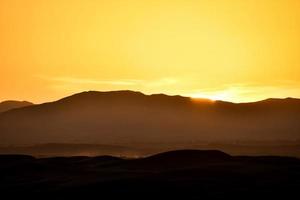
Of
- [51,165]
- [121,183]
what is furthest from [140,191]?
[51,165]

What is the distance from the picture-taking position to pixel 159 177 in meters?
44.2

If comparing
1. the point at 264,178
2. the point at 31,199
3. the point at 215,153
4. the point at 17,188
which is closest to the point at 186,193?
the point at 264,178

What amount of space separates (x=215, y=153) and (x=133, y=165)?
10193mm

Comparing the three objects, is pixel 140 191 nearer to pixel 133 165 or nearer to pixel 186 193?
pixel 186 193

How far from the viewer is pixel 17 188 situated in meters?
43.3

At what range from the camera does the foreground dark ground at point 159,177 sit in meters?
38.4

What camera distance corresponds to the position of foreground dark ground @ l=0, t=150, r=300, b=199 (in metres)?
38.4

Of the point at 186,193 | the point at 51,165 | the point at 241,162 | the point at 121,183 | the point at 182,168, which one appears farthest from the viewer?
the point at 51,165

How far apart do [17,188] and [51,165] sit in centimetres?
1335

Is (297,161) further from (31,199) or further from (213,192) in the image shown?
(31,199)

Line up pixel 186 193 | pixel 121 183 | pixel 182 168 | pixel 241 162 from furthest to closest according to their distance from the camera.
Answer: pixel 241 162, pixel 182 168, pixel 121 183, pixel 186 193

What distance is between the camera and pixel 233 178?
43250 millimetres

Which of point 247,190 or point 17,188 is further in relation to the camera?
point 17,188

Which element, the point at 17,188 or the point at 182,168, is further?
the point at 182,168
